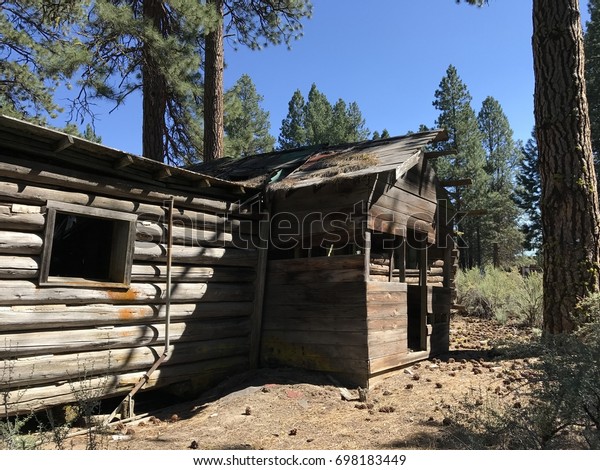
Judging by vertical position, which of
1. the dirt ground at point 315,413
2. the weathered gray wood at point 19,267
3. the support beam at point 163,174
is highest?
the support beam at point 163,174

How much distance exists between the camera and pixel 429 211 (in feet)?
30.0

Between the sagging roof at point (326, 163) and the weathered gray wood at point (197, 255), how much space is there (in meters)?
1.18

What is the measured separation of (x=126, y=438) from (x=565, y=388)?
4.34m

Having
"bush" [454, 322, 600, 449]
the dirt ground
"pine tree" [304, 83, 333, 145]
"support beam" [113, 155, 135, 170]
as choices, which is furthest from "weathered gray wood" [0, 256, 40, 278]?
"pine tree" [304, 83, 333, 145]

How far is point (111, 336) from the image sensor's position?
5953 mm

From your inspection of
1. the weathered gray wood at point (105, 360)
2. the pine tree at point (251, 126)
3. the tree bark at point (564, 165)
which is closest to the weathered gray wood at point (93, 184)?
the weathered gray wood at point (105, 360)

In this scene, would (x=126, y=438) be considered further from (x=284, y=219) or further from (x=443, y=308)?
(x=443, y=308)

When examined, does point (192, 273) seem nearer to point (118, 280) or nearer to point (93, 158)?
point (118, 280)

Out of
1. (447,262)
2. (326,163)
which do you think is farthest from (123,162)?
(447,262)

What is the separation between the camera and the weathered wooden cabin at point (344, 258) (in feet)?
22.3

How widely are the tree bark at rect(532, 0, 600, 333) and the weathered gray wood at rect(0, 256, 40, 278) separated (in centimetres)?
715

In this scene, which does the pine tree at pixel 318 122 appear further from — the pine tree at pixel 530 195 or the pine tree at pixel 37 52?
the pine tree at pixel 37 52

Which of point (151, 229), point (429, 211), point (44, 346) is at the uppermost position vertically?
point (429, 211)
